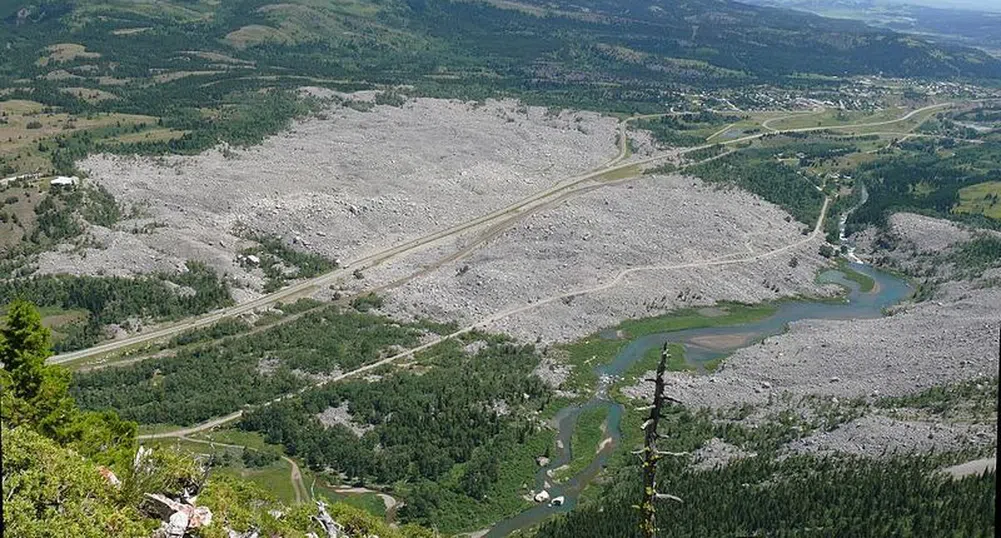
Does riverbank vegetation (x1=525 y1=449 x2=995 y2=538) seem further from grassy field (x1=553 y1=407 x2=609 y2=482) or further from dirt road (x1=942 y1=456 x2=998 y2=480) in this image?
grassy field (x1=553 y1=407 x2=609 y2=482)

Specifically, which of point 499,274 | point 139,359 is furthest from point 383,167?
point 139,359

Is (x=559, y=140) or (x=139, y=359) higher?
(x=559, y=140)

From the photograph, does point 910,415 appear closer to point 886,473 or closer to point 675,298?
point 886,473

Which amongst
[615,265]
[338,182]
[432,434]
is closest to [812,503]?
[432,434]

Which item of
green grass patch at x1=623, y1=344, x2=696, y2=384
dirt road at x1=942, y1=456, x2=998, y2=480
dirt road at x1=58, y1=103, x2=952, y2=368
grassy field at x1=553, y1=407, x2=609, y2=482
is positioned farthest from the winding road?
dirt road at x1=942, y1=456, x2=998, y2=480

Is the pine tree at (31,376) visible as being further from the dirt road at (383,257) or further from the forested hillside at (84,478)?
the dirt road at (383,257)

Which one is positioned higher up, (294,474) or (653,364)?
(653,364)

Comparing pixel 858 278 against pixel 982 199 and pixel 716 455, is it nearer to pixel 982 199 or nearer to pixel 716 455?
pixel 982 199
